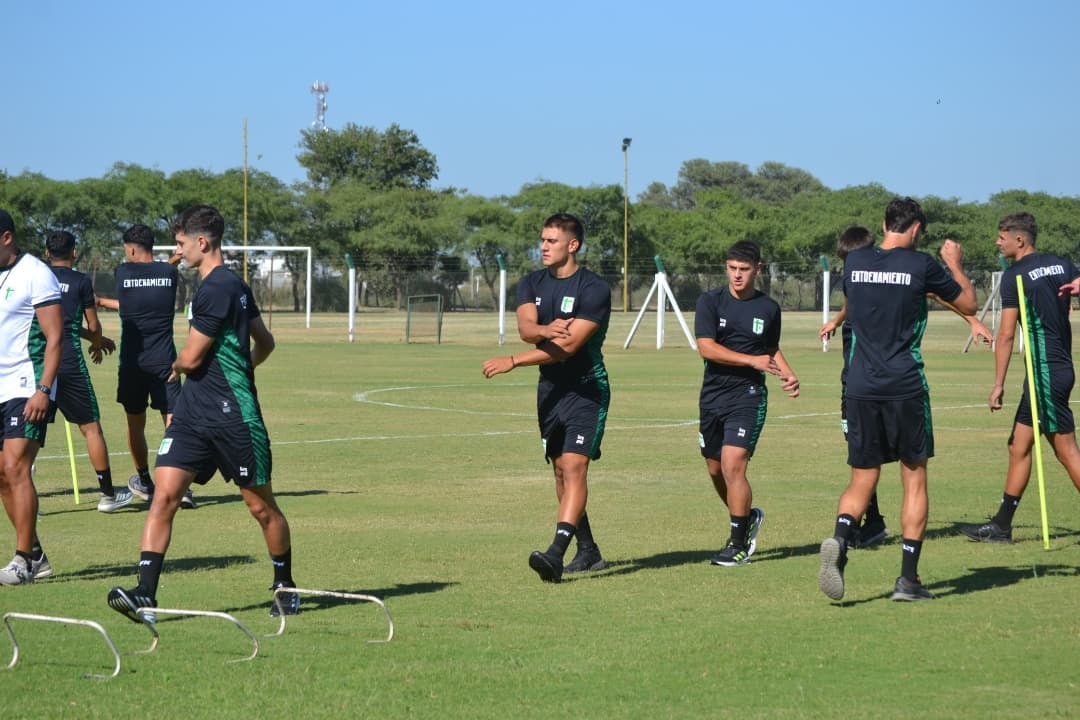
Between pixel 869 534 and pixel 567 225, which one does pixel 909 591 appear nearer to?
pixel 869 534

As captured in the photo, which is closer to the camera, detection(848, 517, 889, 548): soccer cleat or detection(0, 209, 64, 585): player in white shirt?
detection(0, 209, 64, 585): player in white shirt

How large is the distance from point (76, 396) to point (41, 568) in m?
3.22

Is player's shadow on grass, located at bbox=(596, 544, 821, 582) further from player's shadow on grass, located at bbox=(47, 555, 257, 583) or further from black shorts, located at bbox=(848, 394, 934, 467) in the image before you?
player's shadow on grass, located at bbox=(47, 555, 257, 583)

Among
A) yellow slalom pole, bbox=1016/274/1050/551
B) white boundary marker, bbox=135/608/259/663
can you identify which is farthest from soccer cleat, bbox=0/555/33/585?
yellow slalom pole, bbox=1016/274/1050/551

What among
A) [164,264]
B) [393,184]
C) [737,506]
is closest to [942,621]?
[737,506]

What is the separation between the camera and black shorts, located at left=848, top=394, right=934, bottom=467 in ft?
28.1

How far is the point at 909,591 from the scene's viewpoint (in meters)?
8.47

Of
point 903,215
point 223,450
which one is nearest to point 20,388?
point 223,450

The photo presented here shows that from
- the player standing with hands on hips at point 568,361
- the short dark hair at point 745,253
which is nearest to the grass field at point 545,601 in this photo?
the player standing with hands on hips at point 568,361

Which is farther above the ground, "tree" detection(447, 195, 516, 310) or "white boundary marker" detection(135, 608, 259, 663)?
"tree" detection(447, 195, 516, 310)

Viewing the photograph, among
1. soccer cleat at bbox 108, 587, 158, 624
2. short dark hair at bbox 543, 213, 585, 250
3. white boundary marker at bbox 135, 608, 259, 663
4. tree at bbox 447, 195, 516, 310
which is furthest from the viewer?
tree at bbox 447, 195, 516, 310

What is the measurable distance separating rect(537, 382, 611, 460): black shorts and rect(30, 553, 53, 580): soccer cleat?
→ 10.3ft

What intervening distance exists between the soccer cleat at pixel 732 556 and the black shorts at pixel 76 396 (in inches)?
213

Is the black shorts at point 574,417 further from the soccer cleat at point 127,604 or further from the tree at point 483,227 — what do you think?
the tree at point 483,227
